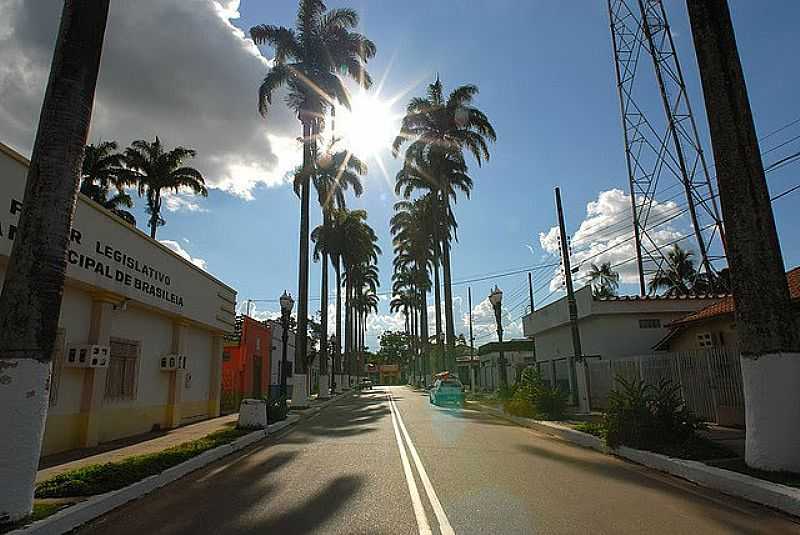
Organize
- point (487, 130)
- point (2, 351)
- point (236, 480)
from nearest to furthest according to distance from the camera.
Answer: point (2, 351) < point (236, 480) < point (487, 130)

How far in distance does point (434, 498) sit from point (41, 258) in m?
5.84

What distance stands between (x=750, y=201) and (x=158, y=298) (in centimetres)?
1514

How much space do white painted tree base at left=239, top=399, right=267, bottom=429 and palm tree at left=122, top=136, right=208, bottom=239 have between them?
2566 centimetres

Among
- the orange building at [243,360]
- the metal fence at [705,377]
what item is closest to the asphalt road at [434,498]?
the metal fence at [705,377]

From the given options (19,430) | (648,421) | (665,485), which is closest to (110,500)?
(19,430)

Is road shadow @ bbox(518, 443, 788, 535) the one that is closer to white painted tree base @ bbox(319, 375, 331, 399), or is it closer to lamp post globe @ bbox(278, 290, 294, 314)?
lamp post globe @ bbox(278, 290, 294, 314)

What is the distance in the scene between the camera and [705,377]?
16.2m

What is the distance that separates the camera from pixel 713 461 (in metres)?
9.26

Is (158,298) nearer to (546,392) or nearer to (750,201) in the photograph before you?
(546,392)

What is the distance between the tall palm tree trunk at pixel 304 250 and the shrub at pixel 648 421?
17.5 metres

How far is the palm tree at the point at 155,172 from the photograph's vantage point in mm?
38688

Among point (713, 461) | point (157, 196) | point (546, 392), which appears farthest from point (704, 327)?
point (157, 196)

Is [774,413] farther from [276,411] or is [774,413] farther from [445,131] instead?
[445,131]

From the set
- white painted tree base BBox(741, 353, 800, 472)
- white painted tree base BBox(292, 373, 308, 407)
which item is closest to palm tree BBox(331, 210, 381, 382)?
white painted tree base BBox(292, 373, 308, 407)
